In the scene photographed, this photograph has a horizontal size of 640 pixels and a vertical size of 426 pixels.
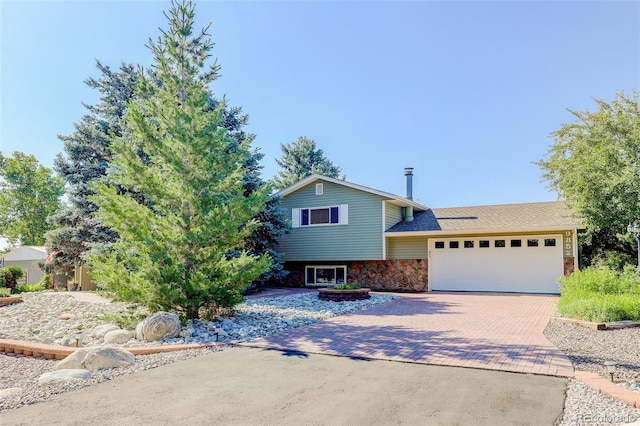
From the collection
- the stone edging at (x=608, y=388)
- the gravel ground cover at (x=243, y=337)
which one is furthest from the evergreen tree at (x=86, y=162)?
the stone edging at (x=608, y=388)

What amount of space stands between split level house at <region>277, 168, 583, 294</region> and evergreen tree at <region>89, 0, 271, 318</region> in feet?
28.0

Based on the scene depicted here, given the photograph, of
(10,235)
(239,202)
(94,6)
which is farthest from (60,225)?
(10,235)

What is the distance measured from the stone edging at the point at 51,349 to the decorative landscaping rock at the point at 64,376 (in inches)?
56.3

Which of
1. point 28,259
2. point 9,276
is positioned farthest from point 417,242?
point 28,259

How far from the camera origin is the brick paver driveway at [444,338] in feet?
18.1

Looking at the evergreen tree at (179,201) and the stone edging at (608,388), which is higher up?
the evergreen tree at (179,201)

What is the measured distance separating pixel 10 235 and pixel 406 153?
38.7m

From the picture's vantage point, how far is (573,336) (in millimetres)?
7051

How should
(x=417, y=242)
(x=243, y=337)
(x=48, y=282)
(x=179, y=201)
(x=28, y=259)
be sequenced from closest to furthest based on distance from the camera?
(x=243, y=337) → (x=179, y=201) → (x=417, y=242) → (x=48, y=282) → (x=28, y=259)

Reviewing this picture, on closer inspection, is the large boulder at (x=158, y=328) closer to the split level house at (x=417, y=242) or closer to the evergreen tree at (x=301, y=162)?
the split level house at (x=417, y=242)

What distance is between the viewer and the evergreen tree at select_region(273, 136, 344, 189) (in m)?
33.9

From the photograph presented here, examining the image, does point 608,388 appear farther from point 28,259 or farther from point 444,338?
point 28,259

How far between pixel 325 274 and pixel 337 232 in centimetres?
245

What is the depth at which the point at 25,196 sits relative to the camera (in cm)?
3716
